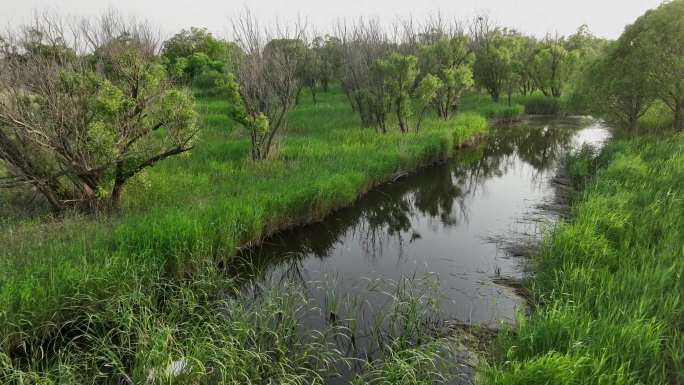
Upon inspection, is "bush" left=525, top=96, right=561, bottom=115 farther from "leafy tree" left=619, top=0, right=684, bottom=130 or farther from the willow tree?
the willow tree

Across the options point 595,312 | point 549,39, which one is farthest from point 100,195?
point 549,39

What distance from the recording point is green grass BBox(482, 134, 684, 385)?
4.06 meters

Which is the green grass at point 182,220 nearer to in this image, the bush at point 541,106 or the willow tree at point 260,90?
the willow tree at point 260,90

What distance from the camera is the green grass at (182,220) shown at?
232 inches

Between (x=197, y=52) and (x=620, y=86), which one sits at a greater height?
(x=197, y=52)

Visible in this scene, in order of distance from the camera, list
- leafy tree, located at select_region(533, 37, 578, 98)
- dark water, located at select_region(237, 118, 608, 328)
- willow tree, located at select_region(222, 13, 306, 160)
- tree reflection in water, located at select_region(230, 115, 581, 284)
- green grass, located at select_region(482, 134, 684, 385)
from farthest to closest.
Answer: leafy tree, located at select_region(533, 37, 578, 98)
willow tree, located at select_region(222, 13, 306, 160)
tree reflection in water, located at select_region(230, 115, 581, 284)
dark water, located at select_region(237, 118, 608, 328)
green grass, located at select_region(482, 134, 684, 385)

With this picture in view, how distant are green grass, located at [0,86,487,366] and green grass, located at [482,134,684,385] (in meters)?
5.34

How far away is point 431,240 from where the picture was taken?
10508mm

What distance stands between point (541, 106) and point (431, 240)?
1278 inches

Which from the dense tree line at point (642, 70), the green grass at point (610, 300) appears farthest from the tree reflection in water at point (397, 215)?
the green grass at point (610, 300)

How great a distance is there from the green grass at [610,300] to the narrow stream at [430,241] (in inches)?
44.7

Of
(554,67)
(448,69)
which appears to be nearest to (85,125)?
(448,69)

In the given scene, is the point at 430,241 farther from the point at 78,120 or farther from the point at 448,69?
the point at 448,69

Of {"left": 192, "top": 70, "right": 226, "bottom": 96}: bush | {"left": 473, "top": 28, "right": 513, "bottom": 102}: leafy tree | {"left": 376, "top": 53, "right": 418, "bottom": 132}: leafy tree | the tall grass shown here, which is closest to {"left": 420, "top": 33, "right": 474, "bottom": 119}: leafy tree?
{"left": 376, "top": 53, "right": 418, "bottom": 132}: leafy tree
